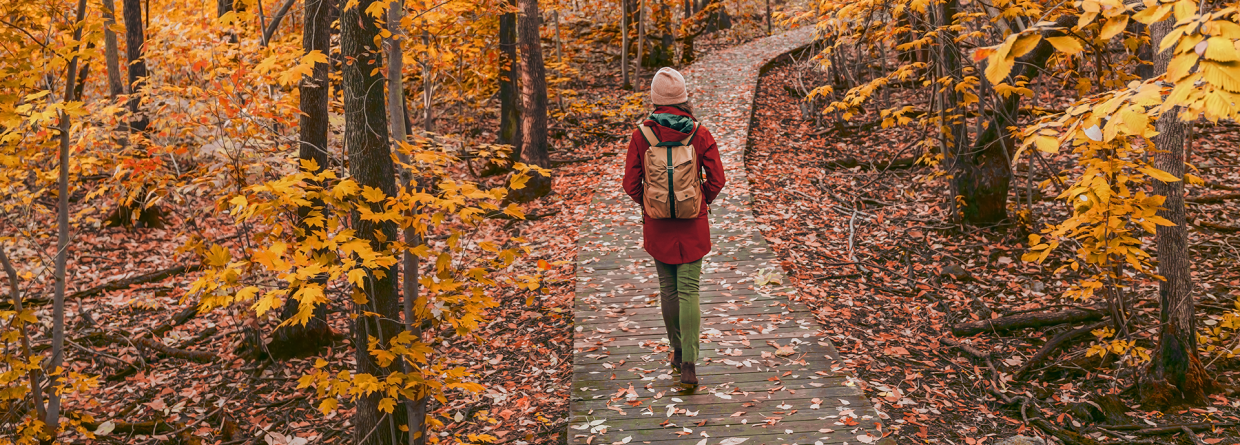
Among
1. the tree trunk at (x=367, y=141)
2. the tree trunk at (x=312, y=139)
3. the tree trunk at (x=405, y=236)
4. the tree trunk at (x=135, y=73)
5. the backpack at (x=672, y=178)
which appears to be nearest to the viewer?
the tree trunk at (x=367, y=141)

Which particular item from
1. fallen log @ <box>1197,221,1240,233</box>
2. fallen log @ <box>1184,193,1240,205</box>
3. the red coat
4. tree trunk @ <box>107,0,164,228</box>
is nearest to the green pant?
the red coat

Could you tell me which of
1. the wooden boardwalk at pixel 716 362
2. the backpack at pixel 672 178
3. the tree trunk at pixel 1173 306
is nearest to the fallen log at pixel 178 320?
the wooden boardwalk at pixel 716 362

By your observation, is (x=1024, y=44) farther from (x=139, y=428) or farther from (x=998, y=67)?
(x=139, y=428)

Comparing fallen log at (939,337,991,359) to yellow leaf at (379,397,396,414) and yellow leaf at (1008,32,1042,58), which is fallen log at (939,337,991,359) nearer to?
yellow leaf at (1008,32,1042,58)

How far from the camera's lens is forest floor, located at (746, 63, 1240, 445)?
189 inches

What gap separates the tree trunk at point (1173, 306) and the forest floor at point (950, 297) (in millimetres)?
148

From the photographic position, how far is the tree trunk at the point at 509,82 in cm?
1130

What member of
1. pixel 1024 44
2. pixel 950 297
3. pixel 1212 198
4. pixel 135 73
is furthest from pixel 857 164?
pixel 135 73

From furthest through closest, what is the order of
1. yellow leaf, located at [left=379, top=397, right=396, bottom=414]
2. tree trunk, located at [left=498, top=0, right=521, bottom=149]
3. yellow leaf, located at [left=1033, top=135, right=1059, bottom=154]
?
1. tree trunk, located at [left=498, top=0, right=521, bottom=149]
2. yellow leaf, located at [left=379, top=397, right=396, bottom=414]
3. yellow leaf, located at [left=1033, top=135, right=1059, bottom=154]

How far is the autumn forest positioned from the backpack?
0.11 metres

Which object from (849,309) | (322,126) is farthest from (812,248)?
(322,126)

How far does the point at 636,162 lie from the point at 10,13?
4510mm

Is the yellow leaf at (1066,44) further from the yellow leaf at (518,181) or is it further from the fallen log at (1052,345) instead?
the fallen log at (1052,345)

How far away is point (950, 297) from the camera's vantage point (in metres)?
7.11
